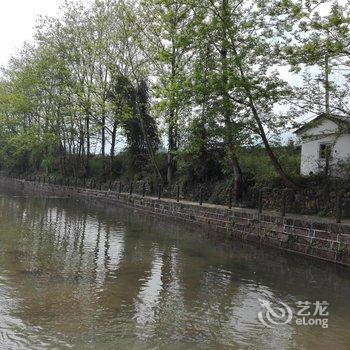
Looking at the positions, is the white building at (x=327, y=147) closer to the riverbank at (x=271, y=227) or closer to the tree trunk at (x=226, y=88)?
the tree trunk at (x=226, y=88)

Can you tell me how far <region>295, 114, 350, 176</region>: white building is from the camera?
16266 mm

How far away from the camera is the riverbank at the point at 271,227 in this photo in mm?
12742

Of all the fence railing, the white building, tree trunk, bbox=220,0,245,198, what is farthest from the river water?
the white building

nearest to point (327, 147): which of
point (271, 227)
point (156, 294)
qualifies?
point (271, 227)

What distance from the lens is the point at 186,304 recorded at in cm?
802

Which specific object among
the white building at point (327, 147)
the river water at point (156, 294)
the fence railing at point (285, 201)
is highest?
the white building at point (327, 147)

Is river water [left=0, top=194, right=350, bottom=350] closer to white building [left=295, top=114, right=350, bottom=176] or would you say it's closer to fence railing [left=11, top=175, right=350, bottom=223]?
fence railing [left=11, top=175, right=350, bottom=223]

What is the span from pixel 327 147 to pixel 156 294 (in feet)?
39.1

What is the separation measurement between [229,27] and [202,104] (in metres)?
3.15

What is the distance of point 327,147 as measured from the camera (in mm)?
18062

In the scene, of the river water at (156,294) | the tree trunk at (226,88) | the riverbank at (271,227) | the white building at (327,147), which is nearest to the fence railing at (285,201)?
the riverbank at (271,227)

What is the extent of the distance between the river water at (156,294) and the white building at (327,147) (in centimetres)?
504

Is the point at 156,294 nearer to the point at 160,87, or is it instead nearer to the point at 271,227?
the point at 271,227

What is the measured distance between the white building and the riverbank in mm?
3058
